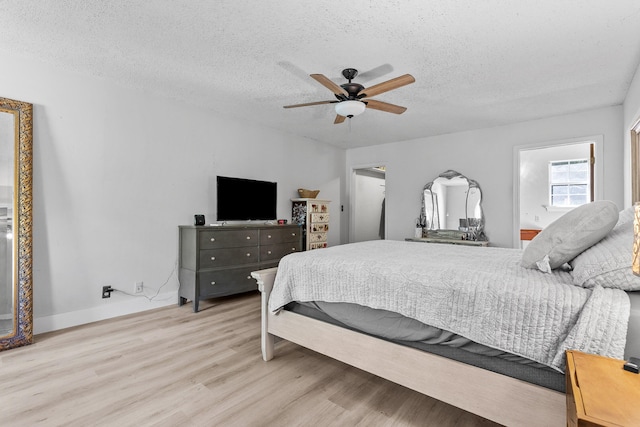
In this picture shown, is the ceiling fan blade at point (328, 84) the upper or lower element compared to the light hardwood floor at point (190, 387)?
upper

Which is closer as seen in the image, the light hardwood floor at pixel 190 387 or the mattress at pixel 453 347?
the mattress at pixel 453 347

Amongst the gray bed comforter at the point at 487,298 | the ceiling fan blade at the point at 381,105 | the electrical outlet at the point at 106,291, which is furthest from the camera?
the electrical outlet at the point at 106,291

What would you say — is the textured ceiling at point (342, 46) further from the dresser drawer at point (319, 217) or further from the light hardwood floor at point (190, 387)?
the light hardwood floor at point (190, 387)

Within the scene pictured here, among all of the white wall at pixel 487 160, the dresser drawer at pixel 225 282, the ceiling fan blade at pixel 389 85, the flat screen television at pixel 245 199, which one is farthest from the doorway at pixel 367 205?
the ceiling fan blade at pixel 389 85

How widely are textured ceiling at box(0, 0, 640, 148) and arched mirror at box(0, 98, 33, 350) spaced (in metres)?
0.64

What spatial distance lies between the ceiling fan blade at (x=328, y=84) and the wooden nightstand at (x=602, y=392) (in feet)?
7.05

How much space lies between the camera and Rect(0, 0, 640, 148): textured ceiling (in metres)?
1.98

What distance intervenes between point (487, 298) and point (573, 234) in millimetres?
531

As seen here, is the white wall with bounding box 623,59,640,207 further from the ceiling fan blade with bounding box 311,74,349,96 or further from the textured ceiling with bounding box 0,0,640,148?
the ceiling fan blade with bounding box 311,74,349,96

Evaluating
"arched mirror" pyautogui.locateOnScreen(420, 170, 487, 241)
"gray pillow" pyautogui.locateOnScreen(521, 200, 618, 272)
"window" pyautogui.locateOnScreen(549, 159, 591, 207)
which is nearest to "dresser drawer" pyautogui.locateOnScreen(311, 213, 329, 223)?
"arched mirror" pyautogui.locateOnScreen(420, 170, 487, 241)

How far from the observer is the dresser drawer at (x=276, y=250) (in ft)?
13.2

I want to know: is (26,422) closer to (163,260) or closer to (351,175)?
(163,260)

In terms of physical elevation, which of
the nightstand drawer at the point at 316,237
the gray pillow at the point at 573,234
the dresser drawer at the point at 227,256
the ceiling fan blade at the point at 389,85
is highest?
the ceiling fan blade at the point at 389,85

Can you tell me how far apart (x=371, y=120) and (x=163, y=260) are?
3.14 meters
